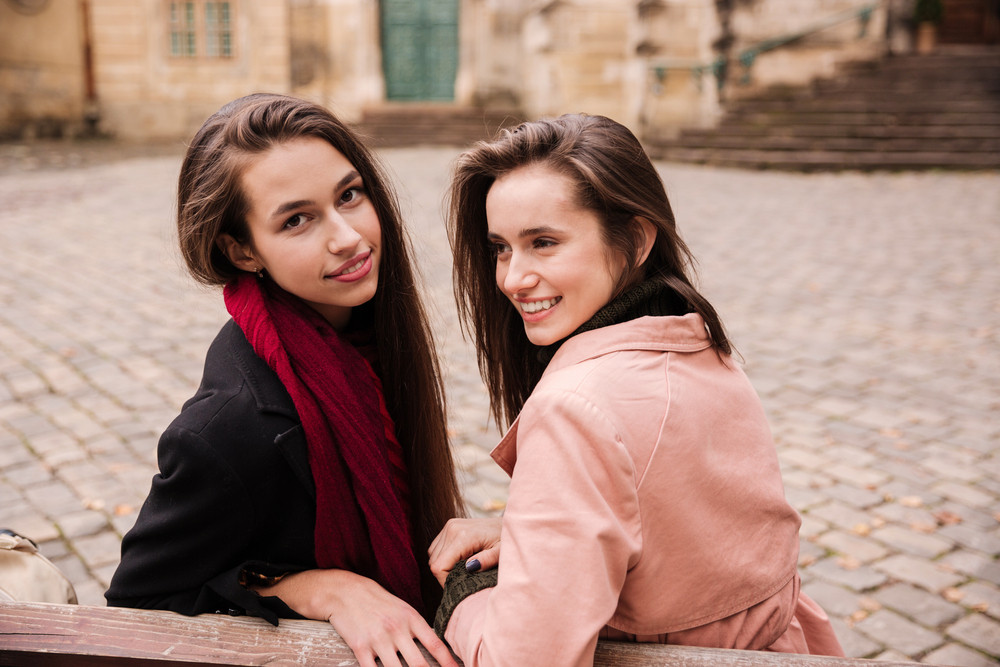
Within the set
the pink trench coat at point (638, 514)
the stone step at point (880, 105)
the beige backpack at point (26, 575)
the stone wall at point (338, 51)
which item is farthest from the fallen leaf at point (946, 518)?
the stone wall at point (338, 51)

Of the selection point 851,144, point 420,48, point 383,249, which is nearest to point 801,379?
point 383,249

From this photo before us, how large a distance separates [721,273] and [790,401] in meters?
3.04

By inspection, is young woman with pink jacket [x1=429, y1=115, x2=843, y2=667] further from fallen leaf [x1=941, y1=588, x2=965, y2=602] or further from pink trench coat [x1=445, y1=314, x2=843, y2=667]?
fallen leaf [x1=941, y1=588, x2=965, y2=602]

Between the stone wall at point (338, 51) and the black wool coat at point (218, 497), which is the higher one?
the stone wall at point (338, 51)

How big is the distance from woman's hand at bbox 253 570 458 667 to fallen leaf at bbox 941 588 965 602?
7.58ft

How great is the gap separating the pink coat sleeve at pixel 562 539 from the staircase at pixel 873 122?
44.2 ft

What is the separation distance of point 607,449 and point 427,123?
17522 millimetres

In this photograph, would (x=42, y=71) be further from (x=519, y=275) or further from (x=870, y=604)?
(x=519, y=275)

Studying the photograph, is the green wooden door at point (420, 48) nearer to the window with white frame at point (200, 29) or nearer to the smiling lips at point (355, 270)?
the window with white frame at point (200, 29)

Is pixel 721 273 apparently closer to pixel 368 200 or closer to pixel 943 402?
pixel 943 402

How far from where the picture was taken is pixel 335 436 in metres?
1.69

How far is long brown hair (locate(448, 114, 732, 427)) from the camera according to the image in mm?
1592

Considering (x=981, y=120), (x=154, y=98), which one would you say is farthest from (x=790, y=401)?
(x=154, y=98)

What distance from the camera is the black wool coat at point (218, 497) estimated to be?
1.56 m
